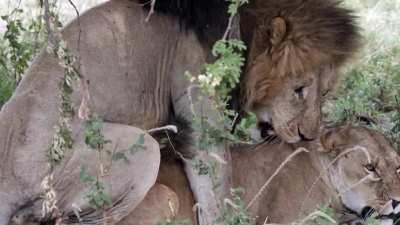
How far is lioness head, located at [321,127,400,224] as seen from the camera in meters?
4.77

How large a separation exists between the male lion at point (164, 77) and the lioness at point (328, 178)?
5.0 inches

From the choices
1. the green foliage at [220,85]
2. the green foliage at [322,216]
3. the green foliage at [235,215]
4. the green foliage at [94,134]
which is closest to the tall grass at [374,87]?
the green foliage at [322,216]

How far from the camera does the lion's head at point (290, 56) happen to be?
492cm

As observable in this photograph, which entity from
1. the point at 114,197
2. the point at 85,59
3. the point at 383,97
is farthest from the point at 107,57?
the point at 383,97

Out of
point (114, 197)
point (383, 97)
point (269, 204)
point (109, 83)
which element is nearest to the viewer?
point (114, 197)

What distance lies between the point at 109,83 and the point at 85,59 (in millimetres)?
152

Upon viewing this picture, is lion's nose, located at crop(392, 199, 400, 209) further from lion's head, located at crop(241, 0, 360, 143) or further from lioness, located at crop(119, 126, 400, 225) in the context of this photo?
lion's head, located at crop(241, 0, 360, 143)

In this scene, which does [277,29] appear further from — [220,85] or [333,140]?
[220,85]

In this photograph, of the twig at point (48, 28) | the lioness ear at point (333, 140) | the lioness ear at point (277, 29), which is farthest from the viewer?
the lioness ear at point (333, 140)

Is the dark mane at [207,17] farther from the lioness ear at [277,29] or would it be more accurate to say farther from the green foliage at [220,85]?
the lioness ear at [277,29]

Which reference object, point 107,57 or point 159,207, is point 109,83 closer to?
point 107,57

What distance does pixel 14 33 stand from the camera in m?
4.62

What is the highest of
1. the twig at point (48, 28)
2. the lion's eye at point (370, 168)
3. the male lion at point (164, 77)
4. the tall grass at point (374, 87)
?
the twig at point (48, 28)

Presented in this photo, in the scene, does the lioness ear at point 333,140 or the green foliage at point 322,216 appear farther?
the lioness ear at point 333,140
